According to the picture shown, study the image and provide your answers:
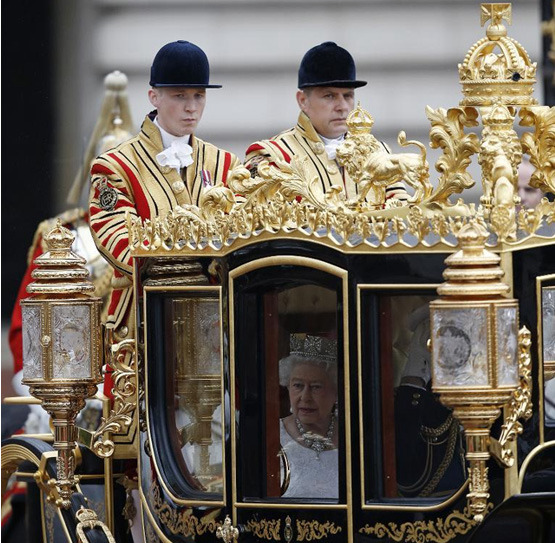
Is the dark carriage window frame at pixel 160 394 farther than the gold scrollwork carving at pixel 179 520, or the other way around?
the dark carriage window frame at pixel 160 394

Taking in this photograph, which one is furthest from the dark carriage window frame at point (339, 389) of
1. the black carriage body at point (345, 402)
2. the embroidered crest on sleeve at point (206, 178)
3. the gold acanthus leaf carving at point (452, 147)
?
the embroidered crest on sleeve at point (206, 178)

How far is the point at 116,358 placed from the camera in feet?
17.1

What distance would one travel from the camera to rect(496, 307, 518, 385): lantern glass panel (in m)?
4.43

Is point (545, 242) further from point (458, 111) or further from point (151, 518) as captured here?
point (151, 518)

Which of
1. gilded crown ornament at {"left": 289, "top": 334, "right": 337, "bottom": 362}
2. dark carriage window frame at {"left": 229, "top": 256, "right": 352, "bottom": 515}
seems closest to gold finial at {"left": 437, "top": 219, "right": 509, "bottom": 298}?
dark carriage window frame at {"left": 229, "top": 256, "right": 352, "bottom": 515}

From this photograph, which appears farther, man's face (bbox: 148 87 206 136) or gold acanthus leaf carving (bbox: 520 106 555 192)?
man's face (bbox: 148 87 206 136)

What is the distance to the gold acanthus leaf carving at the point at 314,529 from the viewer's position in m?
4.76

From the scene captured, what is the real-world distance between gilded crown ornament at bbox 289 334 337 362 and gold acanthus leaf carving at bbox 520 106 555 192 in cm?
59

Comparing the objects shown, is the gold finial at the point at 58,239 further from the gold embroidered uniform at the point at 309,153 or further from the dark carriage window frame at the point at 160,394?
the gold embroidered uniform at the point at 309,153

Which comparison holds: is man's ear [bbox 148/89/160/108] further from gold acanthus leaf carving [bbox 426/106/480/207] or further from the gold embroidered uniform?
gold acanthus leaf carving [bbox 426/106/480/207]

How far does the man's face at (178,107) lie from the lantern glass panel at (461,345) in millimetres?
1483

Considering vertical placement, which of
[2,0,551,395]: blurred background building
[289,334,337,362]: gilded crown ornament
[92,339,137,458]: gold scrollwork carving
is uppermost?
[2,0,551,395]: blurred background building

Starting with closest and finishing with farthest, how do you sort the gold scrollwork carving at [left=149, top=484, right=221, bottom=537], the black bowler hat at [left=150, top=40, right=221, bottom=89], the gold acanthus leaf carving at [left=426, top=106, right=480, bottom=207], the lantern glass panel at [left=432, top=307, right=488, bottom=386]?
the lantern glass panel at [left=432, top=307, right=488, bottom=386] < the gold acanthus leaf carving at [left=426, top=106, right=480, bottom=207] < the gold scrollwork carving at [left=149, top=484, right=221, bottom=537] < the black bowler hat at [left=150, top=40, right=221, bottom=89]

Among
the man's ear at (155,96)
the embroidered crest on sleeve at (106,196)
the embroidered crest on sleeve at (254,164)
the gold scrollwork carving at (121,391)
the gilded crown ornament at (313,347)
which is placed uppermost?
the man's ear at (155,96)
